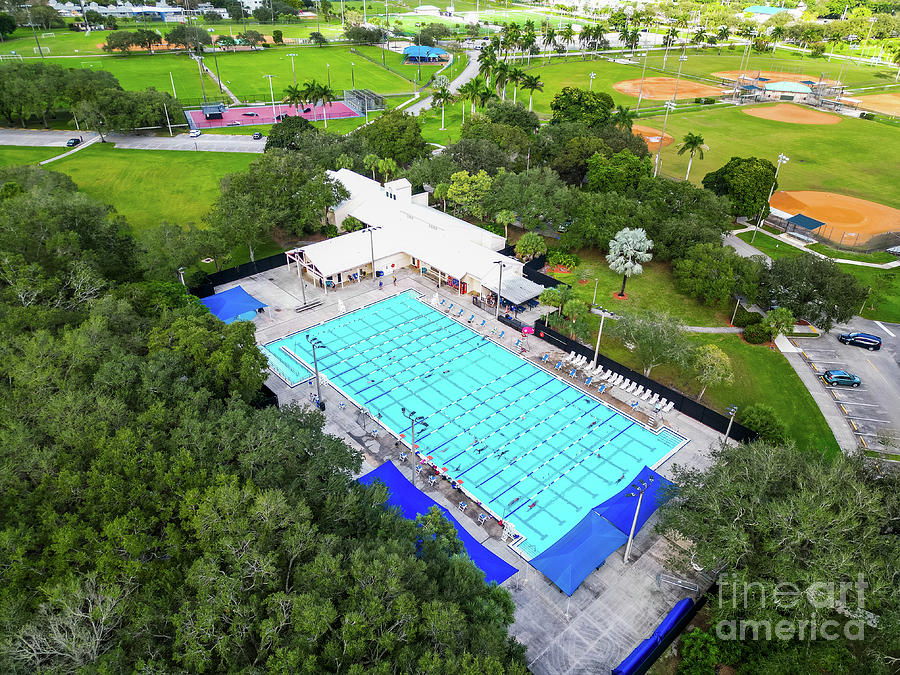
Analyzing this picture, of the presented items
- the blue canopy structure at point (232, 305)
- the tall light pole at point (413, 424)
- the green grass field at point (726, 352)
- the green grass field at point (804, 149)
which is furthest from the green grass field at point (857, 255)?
the blue canopy structure at point (232, 305)

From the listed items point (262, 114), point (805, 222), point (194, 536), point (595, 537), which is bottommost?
point (595, 537)

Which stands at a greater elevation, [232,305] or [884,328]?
[232,305]

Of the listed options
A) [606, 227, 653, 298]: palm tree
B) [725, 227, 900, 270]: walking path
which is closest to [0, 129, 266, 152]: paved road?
[606, 227, 653, 298]: palm tree

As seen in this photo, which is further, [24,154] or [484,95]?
[484,95]

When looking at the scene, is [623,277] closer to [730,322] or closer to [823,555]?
[730,322]

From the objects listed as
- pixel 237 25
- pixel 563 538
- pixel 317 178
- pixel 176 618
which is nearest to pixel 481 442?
pixel 563 538

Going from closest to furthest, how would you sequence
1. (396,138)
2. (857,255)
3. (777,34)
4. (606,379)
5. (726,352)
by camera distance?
(606,379)
(726,352)
(857,255)
(396,138)
(777,34)

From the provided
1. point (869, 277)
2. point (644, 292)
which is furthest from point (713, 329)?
point (869, 277)

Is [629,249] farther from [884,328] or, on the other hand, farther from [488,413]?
[884,328]
